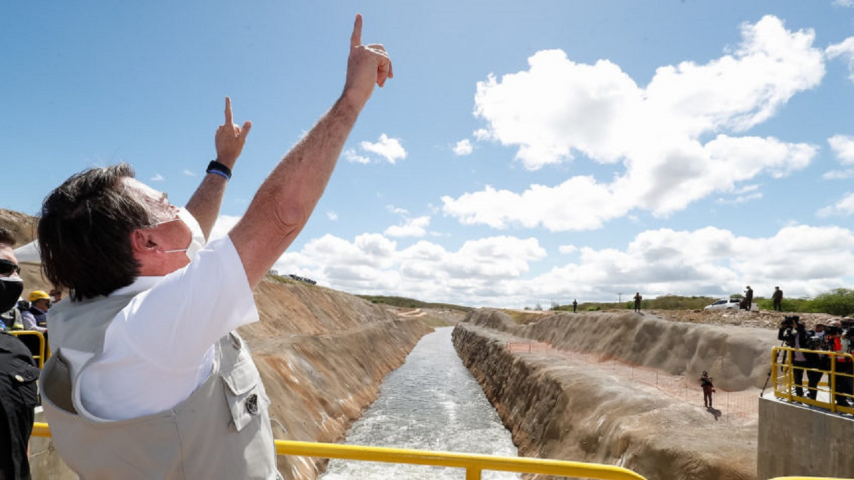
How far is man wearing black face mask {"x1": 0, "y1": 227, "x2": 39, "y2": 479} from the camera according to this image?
2252mm

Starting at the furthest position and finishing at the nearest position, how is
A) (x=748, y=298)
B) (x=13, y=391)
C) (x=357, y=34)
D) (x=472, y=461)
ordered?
(x=748, y=298) → (x=472, y=461) → (x=13, y=391) → (x=357, y=34)

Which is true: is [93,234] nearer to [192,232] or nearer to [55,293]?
[192,232]

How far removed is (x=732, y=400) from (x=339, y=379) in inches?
949

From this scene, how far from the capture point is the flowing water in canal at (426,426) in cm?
2362

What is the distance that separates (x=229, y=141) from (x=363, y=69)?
4.26ft

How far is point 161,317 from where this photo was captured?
Answer: 3.77 feet

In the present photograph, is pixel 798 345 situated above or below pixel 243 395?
below

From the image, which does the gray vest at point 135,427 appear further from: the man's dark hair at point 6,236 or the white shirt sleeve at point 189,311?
the man's dark hair at point 6,236

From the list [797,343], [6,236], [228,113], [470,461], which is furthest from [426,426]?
[228,113]

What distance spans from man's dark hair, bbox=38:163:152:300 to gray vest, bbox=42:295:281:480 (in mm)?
81

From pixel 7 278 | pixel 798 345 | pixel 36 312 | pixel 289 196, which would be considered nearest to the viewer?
pixel 289 196

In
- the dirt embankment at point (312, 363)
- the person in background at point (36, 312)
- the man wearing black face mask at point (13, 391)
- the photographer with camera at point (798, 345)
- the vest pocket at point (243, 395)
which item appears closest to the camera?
the vest pocket at point (243, 395)

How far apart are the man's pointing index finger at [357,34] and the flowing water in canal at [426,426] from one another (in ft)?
77.4

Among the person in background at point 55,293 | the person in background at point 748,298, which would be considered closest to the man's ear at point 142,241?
the person in background at point 55,293
